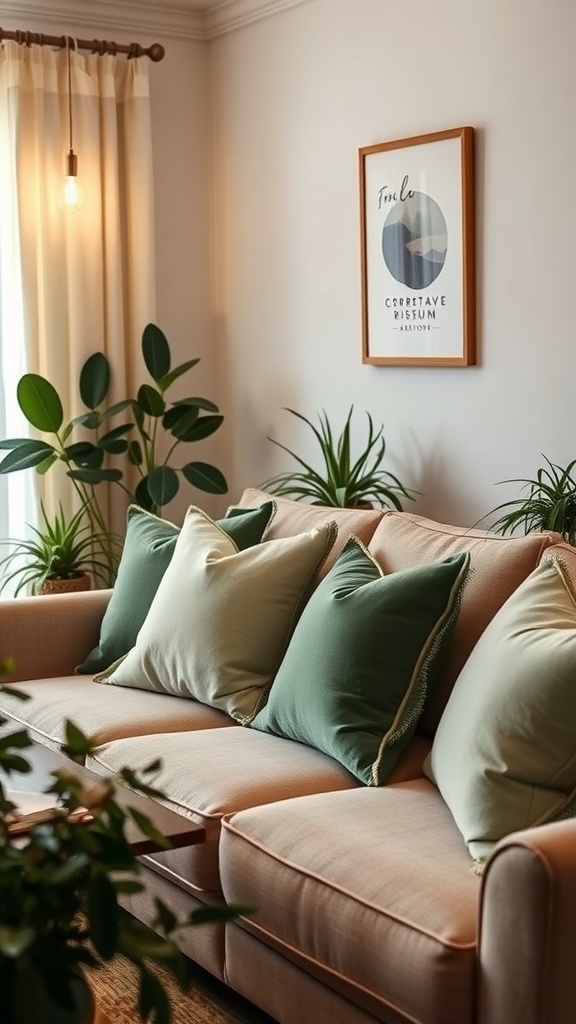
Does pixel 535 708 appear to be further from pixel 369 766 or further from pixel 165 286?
pixel 165 286

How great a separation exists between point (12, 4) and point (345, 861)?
3.61m

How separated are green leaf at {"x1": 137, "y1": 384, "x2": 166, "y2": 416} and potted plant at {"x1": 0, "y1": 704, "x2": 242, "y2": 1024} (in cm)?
344

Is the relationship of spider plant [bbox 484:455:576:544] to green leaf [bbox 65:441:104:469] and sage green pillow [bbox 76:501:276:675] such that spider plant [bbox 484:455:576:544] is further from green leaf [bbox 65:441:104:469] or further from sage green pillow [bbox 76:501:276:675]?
green leaf [bbox 65:441:104:469]

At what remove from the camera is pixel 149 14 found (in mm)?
4980

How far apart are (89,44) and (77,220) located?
64cm

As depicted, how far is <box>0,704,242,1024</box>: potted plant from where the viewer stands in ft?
3.90

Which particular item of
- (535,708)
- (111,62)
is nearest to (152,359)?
(111,62)

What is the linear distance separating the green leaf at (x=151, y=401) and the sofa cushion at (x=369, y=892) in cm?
237

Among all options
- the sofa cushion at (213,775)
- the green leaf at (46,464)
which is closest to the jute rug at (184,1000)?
the sofa cushion at (213,775)

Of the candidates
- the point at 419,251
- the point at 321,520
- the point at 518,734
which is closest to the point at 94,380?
the point at 419,251

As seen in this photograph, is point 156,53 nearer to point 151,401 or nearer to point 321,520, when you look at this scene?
point 151,401

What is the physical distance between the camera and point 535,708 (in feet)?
7.37

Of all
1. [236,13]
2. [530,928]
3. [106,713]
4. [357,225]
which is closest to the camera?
[530,928]

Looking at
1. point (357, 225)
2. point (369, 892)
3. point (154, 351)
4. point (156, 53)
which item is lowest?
point (369, 892)
